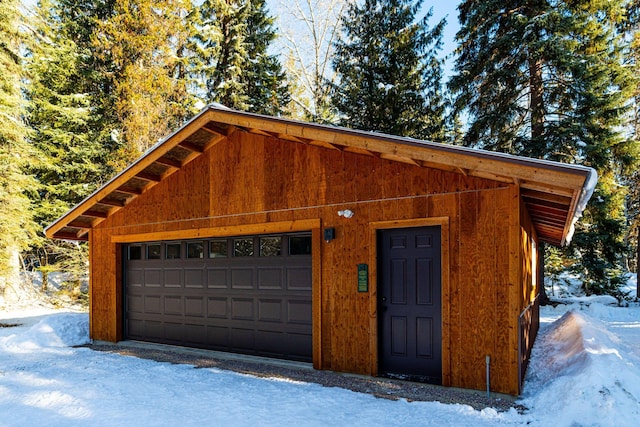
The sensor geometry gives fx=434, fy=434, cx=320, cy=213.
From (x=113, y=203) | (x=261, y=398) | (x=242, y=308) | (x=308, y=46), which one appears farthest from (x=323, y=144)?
(x=308, y=46)

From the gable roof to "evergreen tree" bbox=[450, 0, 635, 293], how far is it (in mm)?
4718

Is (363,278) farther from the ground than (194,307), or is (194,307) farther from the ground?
(363,278)

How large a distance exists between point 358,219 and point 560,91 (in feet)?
33.8

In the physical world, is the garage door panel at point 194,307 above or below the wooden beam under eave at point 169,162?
below

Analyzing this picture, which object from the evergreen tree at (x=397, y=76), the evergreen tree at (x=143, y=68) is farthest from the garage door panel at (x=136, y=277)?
the evergreen tree at (x=397, y=76)

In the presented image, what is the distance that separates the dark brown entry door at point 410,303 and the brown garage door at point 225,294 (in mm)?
1299

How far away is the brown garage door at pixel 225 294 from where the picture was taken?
6797mm

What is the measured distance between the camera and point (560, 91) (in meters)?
13.0

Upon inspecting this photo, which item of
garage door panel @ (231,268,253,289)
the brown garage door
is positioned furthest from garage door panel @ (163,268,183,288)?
garage door panel @ (231,268,253,289)

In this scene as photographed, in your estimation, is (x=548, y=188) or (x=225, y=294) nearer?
(x=548, y=188)

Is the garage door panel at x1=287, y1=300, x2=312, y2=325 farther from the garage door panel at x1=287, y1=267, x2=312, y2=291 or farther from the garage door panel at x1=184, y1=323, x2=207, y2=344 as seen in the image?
the garage door panel at x1=184, y1=323, x2=207, y2=344

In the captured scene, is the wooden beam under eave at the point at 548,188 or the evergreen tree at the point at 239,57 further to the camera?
the evergreen tree at the point at 239,57

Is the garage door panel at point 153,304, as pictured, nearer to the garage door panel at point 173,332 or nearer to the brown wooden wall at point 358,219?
the garage door panel at point 173,332

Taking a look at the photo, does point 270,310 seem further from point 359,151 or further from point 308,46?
point 308,46
